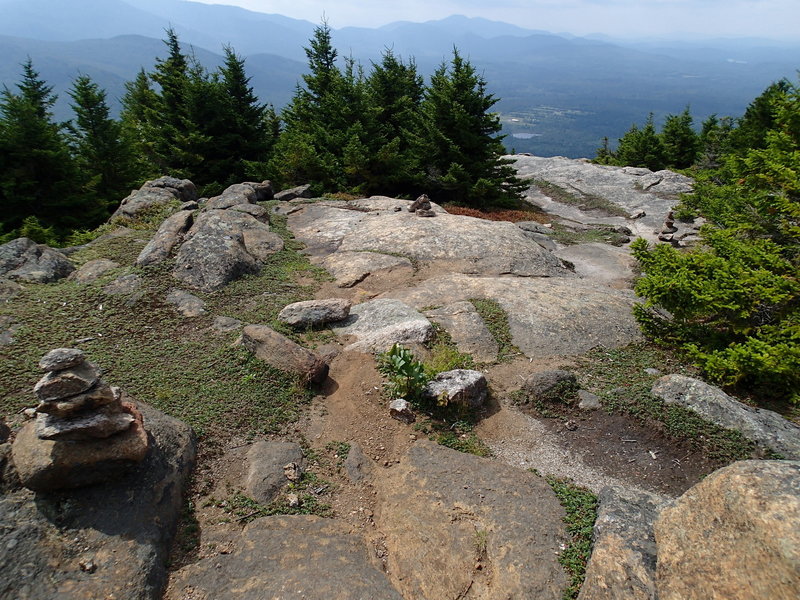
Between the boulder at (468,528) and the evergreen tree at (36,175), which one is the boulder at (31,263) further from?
the boulder at (468,528)

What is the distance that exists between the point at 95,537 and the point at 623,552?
6404 millimetres

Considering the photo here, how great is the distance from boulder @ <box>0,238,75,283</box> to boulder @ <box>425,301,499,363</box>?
11.1 meters

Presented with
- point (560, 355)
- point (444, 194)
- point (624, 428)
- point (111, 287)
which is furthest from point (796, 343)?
point (444, 194)

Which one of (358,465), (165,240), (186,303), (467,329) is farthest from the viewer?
(165,240)

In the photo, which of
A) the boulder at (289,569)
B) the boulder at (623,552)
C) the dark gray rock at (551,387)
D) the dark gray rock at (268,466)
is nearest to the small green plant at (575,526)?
the boulder at (623,552)

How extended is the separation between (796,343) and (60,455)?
1217 centimetres

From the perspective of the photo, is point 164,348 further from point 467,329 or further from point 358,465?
point 467,329

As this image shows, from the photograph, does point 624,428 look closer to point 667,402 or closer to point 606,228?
point 667,402

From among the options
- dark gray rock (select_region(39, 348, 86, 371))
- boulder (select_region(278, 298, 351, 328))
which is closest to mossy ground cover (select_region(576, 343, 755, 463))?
boulder (select_region(278, 298, 351, 328))

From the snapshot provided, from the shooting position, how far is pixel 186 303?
39.4ft

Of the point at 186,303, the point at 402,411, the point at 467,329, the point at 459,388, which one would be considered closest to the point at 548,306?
the point at 467,329

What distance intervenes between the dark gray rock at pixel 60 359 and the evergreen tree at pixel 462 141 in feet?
76.8

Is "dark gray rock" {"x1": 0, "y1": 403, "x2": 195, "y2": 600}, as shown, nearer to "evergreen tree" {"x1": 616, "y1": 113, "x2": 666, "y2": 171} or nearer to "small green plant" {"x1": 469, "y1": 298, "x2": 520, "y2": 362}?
"small green plant" {"x1": 469, "y1": 298, "x2": 520, "y2": 362}

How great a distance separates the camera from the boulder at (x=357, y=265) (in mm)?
14484
